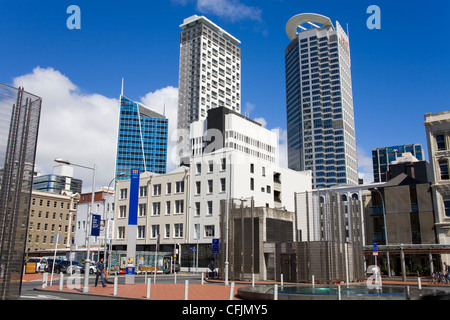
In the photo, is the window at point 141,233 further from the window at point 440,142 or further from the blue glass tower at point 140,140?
the blue glass tower at point 140,140

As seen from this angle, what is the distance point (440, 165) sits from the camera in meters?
50.6

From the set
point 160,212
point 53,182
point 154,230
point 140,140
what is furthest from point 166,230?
point 53,182

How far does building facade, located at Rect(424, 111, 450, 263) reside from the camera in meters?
49.4

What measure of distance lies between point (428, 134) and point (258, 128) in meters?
91.8

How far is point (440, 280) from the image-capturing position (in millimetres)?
37438

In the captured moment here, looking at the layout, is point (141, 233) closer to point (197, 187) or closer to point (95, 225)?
point (197, 187)

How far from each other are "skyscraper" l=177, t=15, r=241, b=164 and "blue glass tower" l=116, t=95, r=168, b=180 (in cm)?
2092

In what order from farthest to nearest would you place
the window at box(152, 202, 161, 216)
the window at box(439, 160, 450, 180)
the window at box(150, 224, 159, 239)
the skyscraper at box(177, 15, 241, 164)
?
the skyscraper at box(177, 15, 241, 164)
the window at box(152, 202, 161, 216)
the window at box(150, 224, 159, 239)
the window at box(439, 160, 450, 180)

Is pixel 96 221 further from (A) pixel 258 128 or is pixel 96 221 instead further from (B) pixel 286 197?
(A) pixel 258 128

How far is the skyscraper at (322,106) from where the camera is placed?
171750mm

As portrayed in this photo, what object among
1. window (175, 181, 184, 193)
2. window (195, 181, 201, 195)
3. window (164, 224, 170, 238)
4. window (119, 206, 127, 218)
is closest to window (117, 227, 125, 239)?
window (119, 206, 127, 218)

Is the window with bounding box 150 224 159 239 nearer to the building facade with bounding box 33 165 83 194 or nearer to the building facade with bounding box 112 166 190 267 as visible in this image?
the building facade with bounding box 112 166 190 267

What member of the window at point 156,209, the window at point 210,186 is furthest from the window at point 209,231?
the window at point 156,209

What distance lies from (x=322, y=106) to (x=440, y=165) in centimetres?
13219
